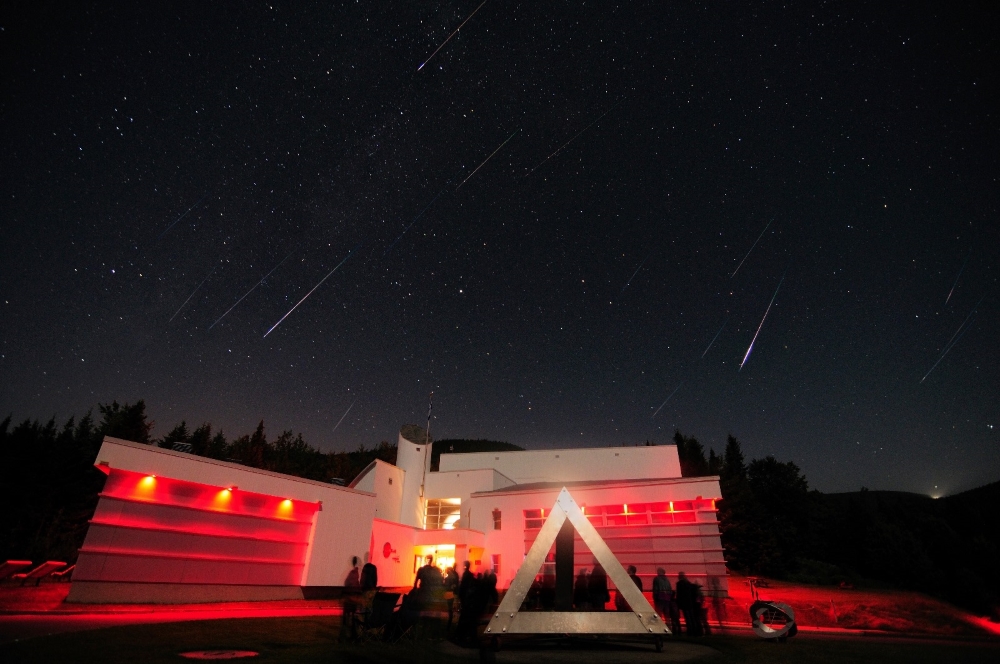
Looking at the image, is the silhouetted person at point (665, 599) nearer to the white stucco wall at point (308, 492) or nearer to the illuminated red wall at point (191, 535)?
the white stucco wall at point (308, 492)

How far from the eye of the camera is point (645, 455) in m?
38.0

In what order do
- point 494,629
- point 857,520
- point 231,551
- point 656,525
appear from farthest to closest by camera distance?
point 857,520
point 656,525
point 231,551
point 494,629

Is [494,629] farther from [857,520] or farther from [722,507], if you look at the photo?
[857,520]

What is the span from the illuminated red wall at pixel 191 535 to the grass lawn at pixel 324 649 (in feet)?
22.9

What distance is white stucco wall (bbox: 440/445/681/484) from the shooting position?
124 feet

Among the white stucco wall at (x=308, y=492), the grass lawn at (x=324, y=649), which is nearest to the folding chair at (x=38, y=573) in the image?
the white stucco wall at (x=308, y=492)

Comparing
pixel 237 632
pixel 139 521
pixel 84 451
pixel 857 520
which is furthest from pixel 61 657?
pixel 857 520

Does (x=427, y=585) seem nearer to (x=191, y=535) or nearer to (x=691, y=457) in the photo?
(x=191, y=535)

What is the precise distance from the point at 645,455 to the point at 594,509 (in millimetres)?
15318

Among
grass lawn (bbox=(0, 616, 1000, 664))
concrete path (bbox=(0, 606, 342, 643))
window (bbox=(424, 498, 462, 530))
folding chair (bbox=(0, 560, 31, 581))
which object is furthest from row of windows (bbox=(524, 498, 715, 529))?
folding chair (bbox=(0, 560, 31, 581))

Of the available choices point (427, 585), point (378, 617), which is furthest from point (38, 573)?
point (427, 585)

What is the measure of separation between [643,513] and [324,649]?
698 inches

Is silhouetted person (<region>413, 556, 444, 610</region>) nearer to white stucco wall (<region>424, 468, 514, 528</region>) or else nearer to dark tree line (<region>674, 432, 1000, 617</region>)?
white stucco wall (<region>424, 468, 514, 528</region>)

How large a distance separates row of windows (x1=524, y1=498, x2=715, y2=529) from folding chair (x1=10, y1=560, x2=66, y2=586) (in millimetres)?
19198
